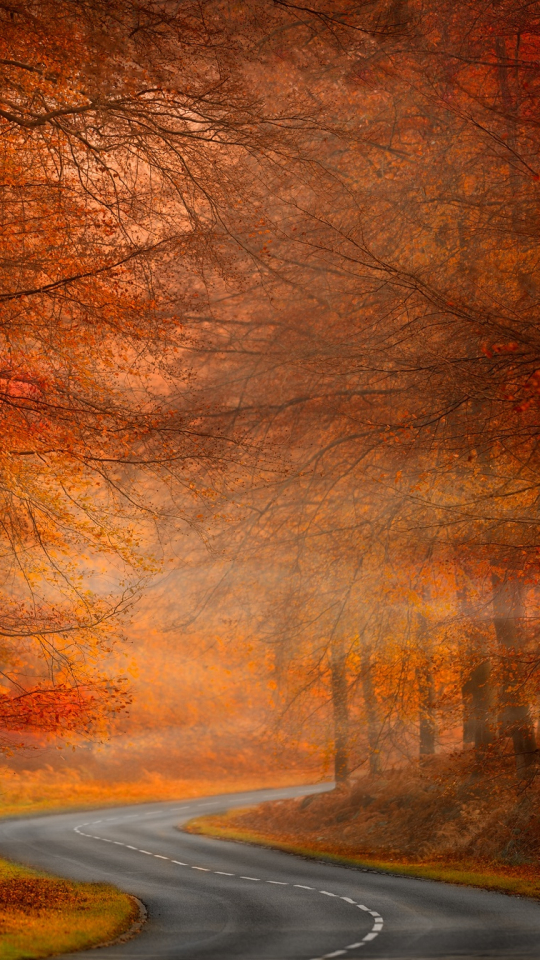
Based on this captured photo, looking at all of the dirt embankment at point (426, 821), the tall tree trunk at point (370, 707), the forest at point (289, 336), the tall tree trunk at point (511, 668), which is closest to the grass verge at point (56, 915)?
the forest at point (289, 336)

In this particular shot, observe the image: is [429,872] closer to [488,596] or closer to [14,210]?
[488,596]

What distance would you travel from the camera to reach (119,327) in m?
10.6

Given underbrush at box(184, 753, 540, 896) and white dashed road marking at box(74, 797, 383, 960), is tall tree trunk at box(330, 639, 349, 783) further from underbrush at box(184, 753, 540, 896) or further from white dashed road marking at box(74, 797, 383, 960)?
white dashed road marking at box(74, 797, 383, 960)

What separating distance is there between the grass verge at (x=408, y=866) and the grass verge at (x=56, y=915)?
5444mm

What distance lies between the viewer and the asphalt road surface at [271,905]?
10.1 metres

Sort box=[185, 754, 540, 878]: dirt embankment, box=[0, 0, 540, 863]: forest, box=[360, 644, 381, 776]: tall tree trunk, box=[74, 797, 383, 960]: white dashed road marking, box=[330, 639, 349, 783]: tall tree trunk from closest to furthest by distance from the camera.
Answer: box=[0, 0, 540, 863]: forest, box=[74, 797, 383, 960]: white dashed road marking, box=[360, 644, 381, 776]: tall tree trunk, box=[330, 639, 349, 783]: tall tree trunk, box=[185, 754, 540, 878]: dirt embankment

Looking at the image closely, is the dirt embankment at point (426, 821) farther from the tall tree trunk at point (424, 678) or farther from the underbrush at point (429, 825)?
the tall tree trunk at point (424, 678)

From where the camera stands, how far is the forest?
9.66 m

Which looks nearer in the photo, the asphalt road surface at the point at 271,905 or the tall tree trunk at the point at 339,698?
the asphalt road surface at the point at 271,905

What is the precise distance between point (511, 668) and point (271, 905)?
4844 millimetres

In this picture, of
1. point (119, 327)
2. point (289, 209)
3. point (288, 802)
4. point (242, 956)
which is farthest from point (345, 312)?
point (288, 802)

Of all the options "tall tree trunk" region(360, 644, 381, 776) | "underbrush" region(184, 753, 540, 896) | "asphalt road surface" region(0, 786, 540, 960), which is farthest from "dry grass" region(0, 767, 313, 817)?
"tall tree trunk" region(360, 644, 381, 776)

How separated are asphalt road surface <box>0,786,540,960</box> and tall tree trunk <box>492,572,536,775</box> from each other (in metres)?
2.50

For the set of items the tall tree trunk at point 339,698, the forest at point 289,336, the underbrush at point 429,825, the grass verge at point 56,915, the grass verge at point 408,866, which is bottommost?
the grass verge at point 56,915
